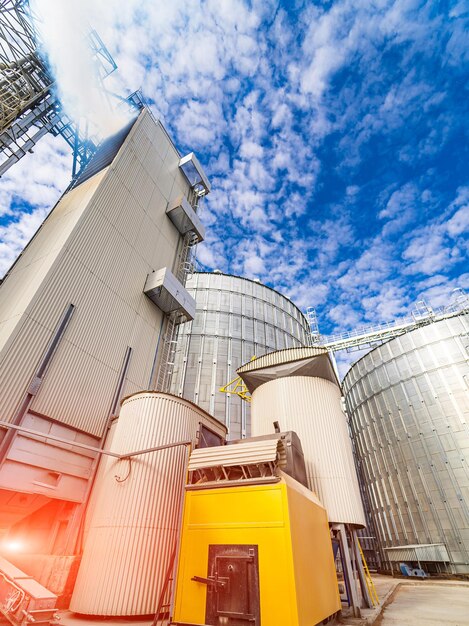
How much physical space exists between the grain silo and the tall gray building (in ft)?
21.1

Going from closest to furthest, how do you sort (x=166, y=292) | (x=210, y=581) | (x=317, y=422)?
(x=210, y=581)
(x=317, y=422)
(x=166, y=292)

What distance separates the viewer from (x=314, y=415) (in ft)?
→ 43.7

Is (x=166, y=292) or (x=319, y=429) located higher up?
(x=166, y=292)

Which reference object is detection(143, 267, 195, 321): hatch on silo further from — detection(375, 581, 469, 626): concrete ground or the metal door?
detection(375, 581, 469, 626): concrete ground

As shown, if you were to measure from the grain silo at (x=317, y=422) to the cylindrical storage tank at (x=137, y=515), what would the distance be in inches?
166

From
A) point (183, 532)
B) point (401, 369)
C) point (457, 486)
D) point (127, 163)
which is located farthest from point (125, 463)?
point (401, 369)

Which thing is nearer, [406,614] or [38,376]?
[406,614]

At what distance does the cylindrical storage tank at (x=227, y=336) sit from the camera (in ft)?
74.3

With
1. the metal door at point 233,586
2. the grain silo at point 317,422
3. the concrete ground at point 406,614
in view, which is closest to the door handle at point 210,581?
the metal door at point 233,586

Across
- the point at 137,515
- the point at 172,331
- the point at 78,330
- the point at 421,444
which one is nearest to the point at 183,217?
the point at 172,331

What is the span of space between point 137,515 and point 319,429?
7672 millimetres

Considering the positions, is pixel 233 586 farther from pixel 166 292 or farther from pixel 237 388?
pixel 237 388

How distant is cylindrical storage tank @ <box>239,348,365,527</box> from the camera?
11.9 metres

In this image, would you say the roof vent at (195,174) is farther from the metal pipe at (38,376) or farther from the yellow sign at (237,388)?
the metal pipe at (38,376)
